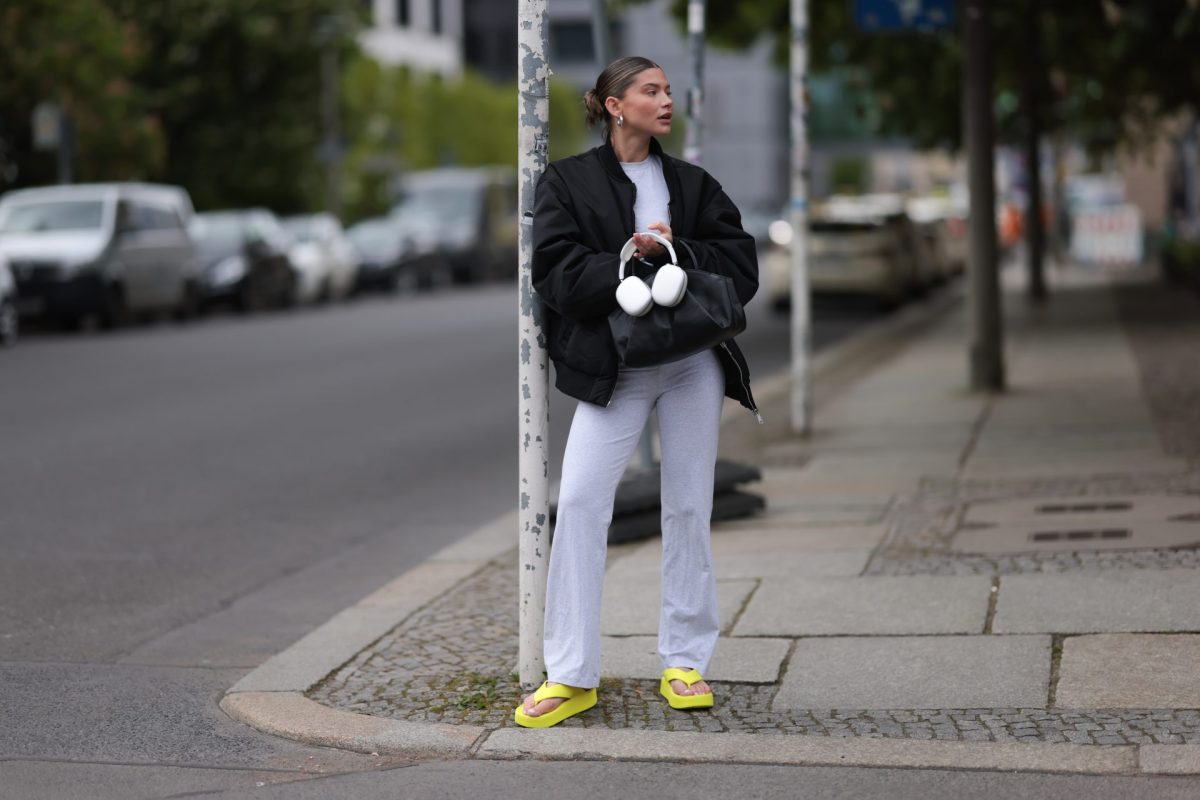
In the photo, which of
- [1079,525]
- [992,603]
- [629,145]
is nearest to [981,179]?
[1079,525]

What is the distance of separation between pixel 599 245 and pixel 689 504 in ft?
2.51

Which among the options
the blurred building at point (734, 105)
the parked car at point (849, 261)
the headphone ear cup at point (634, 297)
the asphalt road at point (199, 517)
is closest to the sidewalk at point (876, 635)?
the asphalt road at point (199, 517)

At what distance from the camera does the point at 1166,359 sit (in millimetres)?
16906

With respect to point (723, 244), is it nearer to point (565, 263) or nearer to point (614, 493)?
point (565, 263)

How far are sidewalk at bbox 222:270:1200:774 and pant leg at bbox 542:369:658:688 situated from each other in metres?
0.19

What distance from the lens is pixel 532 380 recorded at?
5613 mm

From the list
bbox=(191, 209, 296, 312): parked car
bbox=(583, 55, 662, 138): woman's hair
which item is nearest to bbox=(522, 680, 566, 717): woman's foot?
bbox=(583, 55, 662, 138): woman's hair

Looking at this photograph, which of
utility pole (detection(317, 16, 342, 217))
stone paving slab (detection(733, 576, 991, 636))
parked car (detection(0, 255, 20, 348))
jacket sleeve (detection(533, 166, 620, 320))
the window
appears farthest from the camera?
the window

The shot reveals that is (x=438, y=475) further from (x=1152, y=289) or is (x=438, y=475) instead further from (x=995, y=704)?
(x=1152, y=289)

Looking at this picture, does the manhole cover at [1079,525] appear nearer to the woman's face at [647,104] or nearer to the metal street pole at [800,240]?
the woman's face at [647,104]

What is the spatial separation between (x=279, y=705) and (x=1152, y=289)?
2690cm

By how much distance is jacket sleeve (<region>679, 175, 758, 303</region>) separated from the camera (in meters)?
5.32

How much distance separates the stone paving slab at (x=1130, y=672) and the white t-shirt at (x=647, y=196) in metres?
1.71

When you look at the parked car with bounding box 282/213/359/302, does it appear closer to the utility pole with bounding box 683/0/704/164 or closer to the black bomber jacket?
the utility pole with bounding box 683/0/704/164
